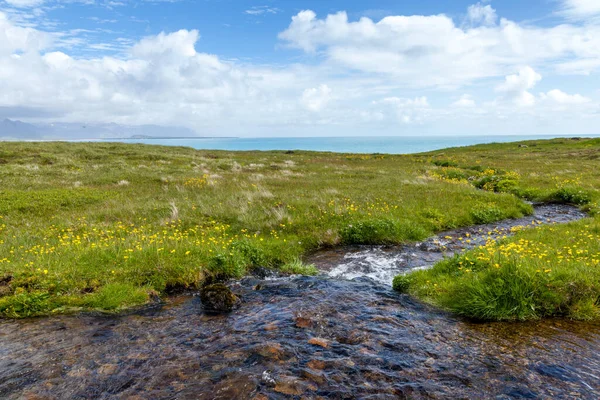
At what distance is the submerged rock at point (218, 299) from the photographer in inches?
341

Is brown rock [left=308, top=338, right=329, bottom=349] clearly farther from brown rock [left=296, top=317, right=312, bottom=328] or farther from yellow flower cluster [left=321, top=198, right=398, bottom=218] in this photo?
yellow flower cluster [left=321, top=198, right=398, bottom=218]

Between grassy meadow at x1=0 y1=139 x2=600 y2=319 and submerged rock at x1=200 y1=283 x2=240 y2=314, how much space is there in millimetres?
1448

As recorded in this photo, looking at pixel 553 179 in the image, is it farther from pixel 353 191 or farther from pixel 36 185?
pixel 36 185

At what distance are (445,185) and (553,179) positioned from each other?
1044cm

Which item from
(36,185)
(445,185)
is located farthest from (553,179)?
(36,185)

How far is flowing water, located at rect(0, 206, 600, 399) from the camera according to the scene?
5.60 meters

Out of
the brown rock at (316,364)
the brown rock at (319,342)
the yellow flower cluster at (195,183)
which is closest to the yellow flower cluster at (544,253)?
the brown rock at (319,342)

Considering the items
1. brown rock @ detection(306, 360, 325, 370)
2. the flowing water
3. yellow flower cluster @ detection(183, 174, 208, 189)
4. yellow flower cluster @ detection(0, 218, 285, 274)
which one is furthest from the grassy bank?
yellow flower cluster @ detection(183, 174, 208, 189)

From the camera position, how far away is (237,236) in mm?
13812

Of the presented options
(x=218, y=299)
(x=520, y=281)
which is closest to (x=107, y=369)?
(x=218, y=299)

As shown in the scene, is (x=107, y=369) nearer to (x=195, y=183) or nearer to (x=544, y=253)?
(x=544, y=253)

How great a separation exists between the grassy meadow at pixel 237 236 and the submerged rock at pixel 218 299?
1.45 m

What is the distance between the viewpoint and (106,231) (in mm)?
13125

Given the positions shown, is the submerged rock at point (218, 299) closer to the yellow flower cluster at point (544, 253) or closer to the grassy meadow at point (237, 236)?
the grassy meadow at point (237, 236)
